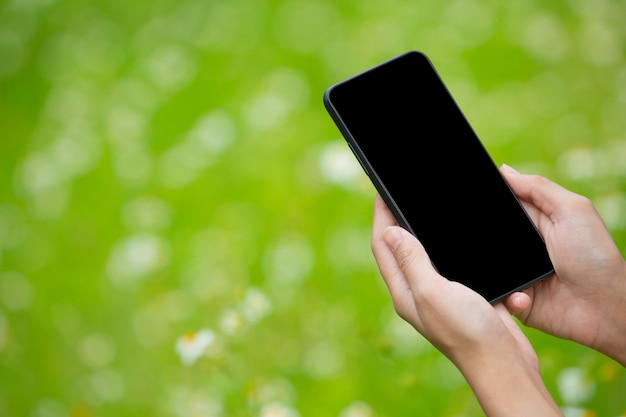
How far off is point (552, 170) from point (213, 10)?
1268 mm

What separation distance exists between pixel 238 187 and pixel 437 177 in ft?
2.69

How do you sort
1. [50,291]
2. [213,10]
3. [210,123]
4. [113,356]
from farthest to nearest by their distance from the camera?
[213,10], [210,123], [50,291], [113,356]

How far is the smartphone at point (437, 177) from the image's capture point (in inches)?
40.7

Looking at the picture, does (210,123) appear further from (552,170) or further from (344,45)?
(552,170)

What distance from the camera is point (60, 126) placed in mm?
2021

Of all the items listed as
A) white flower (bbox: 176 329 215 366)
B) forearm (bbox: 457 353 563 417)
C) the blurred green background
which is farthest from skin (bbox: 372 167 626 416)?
white flower (bbox: 176 329 215 366)

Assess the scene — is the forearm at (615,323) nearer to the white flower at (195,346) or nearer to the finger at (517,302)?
the finger at (517,302)

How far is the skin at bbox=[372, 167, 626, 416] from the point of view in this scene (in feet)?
2.75

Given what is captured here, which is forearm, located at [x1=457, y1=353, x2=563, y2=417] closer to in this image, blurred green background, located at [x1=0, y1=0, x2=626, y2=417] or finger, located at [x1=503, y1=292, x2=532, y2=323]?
finger, located at [x1=503, y1=292, x2=532, y2=323]

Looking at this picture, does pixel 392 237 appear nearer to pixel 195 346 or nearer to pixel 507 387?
pixel 507 387

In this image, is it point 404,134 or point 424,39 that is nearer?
point 404,134

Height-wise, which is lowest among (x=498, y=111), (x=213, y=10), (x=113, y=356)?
(x=113, y=356)

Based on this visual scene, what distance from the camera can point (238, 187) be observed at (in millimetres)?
1783

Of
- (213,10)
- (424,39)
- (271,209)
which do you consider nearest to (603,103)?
(424,39)
